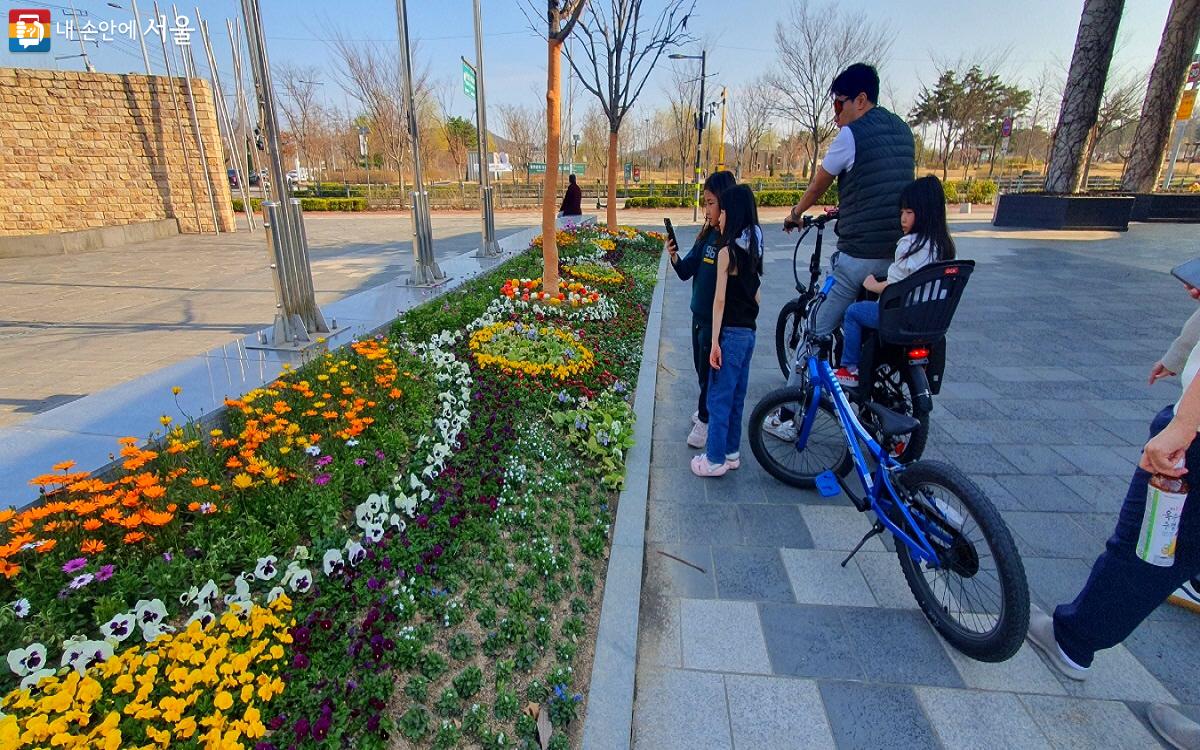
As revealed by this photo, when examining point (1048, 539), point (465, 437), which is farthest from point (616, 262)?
point (1048, 539)

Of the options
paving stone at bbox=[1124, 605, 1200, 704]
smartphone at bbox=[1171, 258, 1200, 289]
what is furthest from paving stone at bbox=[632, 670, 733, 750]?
smartphone at bbox=[1171, 258, 1200, 289]

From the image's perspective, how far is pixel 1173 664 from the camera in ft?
7.68

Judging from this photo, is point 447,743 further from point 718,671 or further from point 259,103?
point 259,103

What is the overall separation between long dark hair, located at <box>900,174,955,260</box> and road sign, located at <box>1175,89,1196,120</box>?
2273cm

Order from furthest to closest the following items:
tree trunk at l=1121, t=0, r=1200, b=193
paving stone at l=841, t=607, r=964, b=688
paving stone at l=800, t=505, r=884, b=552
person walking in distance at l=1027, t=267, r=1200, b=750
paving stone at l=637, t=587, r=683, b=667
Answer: tree trunk at l=1121, t=0, r=1200, b=193, paving stone at l=800, t=505, r=884, b=552, paving stone at l=637, t=587, r=683, b=667, paving stone at l=841, t=607, r=964, b=688, person walking in distance at l=1027, t=267, r=1200, b=750

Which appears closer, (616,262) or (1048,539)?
(1048,539)

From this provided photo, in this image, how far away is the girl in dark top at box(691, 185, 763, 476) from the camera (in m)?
3.20

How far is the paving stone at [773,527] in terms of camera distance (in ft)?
10.4

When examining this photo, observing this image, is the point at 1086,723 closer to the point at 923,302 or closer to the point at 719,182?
the point at 923,302

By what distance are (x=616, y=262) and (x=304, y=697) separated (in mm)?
9145

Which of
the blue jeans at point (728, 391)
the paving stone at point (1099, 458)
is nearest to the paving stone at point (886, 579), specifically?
the blue jeans at point (728, 391)

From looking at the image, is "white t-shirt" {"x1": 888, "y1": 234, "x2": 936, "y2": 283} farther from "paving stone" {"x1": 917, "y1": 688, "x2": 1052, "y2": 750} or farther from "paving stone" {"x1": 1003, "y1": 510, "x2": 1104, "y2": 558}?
"paving stone" {"x1": 917, "y1": 688, "x2": 1052, "y2": 750}

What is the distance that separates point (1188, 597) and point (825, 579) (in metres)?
1.50

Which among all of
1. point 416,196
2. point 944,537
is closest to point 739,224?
point 944,537
